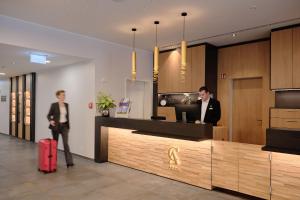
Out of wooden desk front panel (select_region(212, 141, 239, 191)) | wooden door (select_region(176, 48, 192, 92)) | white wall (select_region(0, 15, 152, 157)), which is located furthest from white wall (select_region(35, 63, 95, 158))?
wooden desk front panel (select_region(212, 141, 239, 191))

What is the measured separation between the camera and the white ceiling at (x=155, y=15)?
13.4 feet

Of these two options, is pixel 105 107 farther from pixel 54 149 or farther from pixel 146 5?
pixel 146 5

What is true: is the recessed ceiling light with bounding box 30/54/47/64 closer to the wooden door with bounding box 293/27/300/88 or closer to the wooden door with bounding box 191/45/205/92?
the wooden door with bounding box 191/45/205/92

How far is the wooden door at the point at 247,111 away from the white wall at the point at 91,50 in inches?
105

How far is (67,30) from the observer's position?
18.1 feet

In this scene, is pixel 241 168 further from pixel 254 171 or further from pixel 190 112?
pixel 190 112

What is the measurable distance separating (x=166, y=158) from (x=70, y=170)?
84.8 inches

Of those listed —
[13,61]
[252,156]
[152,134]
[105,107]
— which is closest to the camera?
[252,156]

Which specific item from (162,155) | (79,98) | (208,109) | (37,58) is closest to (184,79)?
(208,109)

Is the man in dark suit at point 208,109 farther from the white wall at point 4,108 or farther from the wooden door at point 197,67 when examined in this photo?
the white wall at point 4,108

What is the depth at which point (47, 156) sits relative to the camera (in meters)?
5.04

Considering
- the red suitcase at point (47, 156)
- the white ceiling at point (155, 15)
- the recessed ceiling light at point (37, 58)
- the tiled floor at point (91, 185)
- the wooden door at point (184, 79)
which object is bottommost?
the tiled floor at point (91, 185)

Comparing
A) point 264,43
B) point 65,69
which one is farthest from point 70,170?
point 264,43

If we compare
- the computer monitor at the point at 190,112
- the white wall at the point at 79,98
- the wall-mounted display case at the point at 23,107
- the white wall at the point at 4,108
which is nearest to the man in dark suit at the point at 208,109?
the computer monitor at the point at 190,112
